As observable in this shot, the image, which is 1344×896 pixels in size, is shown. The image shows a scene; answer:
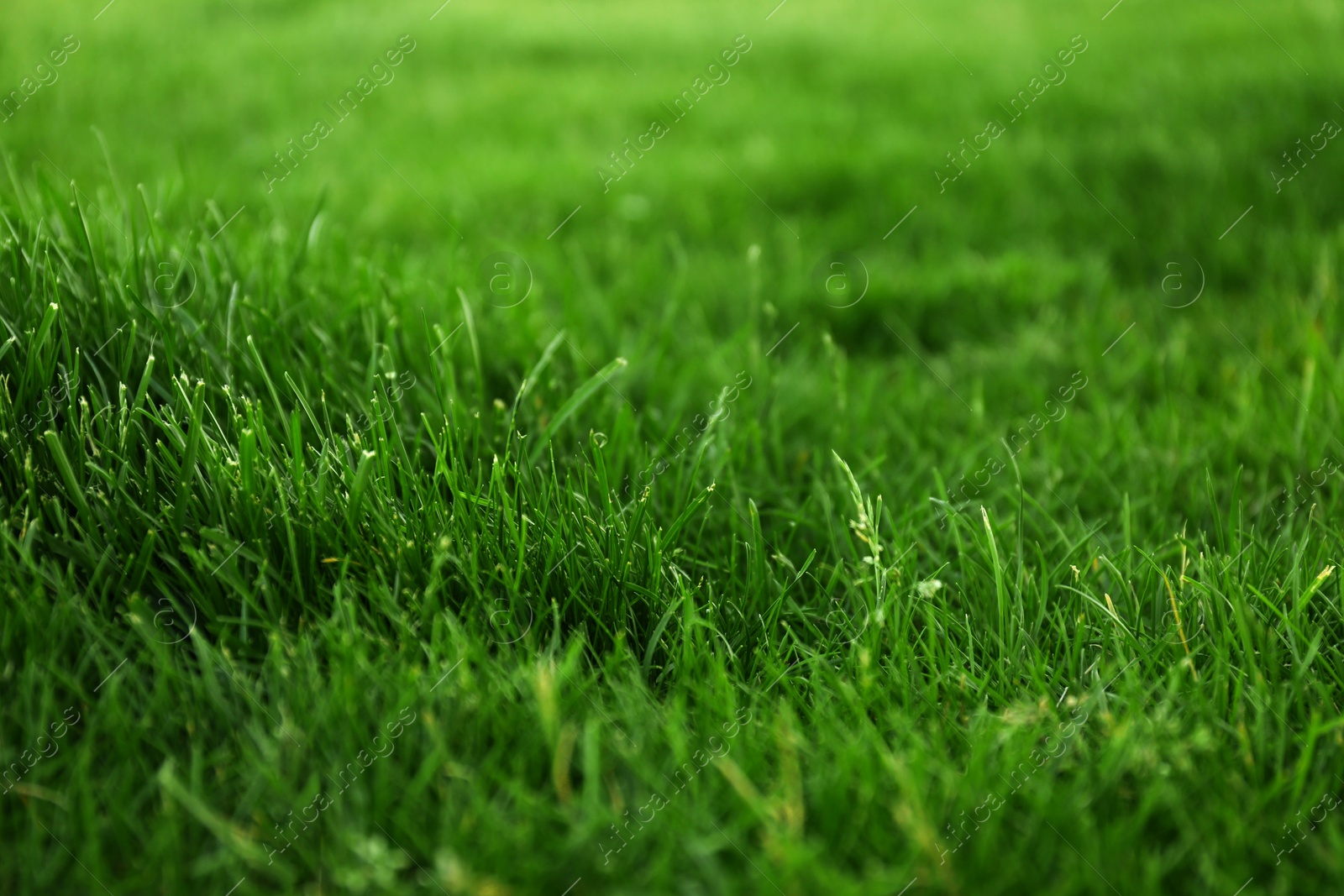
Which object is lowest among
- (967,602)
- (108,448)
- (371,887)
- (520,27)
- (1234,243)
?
(1234,243)

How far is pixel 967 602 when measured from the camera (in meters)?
1.89

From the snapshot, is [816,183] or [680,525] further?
[816,183]

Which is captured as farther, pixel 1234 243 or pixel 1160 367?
pixel 1234 243

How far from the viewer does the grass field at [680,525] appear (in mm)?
1313

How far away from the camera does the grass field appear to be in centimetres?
131

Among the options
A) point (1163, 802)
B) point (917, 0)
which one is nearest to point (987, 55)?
point (917, 0)

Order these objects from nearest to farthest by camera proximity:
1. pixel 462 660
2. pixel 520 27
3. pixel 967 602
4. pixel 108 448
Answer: pixel 462 660
pixel 108 448
pixel 967 602
pixel 520 27

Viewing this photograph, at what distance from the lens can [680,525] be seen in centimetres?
183

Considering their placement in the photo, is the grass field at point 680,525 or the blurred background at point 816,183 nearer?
the grass field at point 680,525

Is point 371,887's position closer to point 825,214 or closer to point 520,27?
point 825,214

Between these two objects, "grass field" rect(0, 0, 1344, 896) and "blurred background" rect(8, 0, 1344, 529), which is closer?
"grass field" rect(0, 0, 1344, 896)

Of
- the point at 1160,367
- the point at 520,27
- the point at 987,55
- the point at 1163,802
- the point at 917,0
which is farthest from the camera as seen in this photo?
the point at 917,0

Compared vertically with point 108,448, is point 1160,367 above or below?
below

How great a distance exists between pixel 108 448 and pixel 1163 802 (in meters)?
1.90
